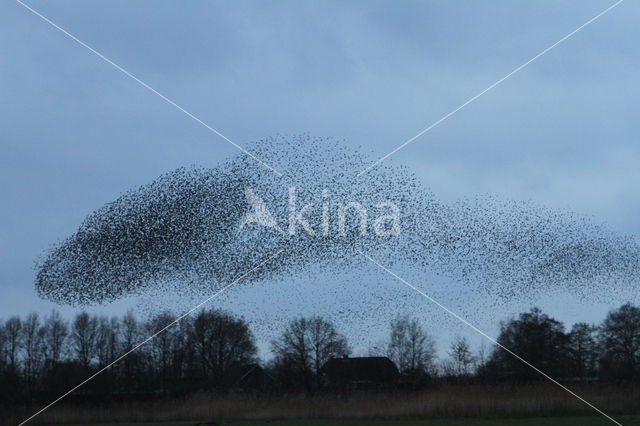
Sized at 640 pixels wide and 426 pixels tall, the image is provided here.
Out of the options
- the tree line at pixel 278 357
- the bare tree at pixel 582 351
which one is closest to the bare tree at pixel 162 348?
the tree line at pixel 278 357

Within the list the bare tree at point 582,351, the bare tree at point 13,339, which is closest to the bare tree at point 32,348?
the bare tree at point 13,339

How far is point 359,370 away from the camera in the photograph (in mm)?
45750

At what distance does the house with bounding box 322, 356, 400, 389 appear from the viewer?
143 feet

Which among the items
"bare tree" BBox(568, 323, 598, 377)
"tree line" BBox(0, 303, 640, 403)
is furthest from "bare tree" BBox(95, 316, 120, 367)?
"bare tree" BBox(568, 323, 598, 377)

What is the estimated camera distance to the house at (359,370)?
43.5 m

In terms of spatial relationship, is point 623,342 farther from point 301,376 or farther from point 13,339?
point 13,339

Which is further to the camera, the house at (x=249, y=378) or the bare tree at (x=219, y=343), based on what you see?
the house at (x=249, y=378)

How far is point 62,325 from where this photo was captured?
5184 cm

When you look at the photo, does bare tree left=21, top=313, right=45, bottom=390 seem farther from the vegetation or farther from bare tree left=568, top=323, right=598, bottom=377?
bare tree left=568, top=323, right=598, bottom=377

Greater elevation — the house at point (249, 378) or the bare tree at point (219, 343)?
the bare tree at point (219, 343)

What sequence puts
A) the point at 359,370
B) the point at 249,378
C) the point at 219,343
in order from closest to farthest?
1. the point at 219,343
2. the point at 249,378
3. the point at 359,370

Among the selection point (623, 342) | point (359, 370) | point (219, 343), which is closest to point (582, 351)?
point (623, 342)

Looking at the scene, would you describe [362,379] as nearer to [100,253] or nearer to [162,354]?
[162,354]

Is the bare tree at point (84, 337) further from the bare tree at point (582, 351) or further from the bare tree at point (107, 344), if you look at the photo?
the bare tree at point (582, 351)
